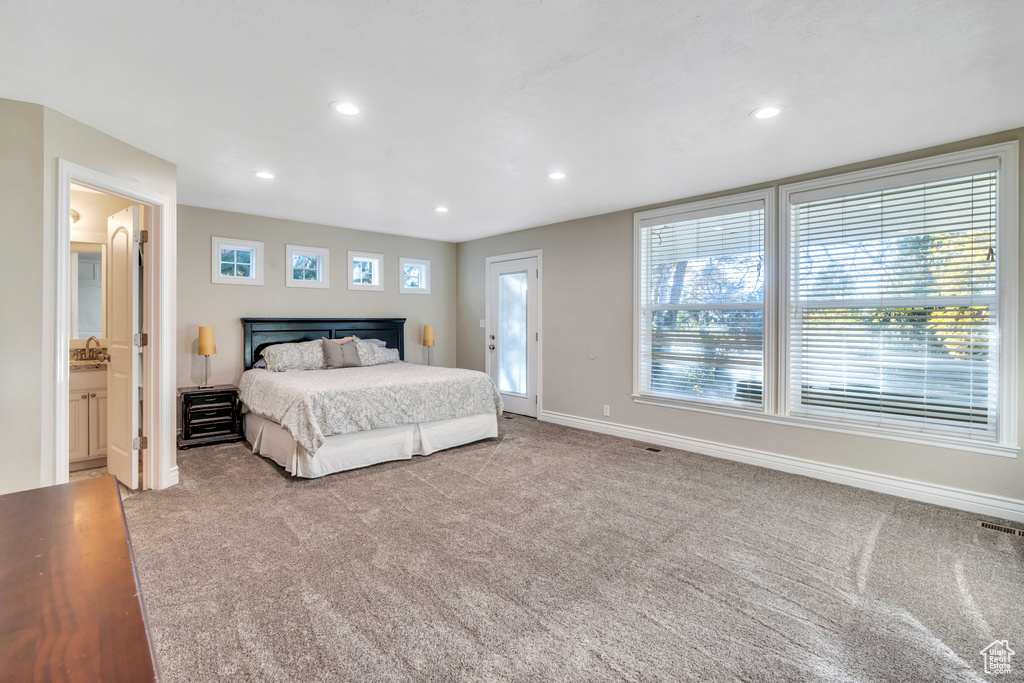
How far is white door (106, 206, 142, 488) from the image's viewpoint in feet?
11.3

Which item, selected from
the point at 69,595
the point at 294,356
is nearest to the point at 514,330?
the point at 294,356

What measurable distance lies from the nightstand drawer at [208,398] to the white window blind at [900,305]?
5.28m

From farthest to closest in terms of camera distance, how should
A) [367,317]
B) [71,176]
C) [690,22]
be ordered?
[367,317], [71,176], [690,22]

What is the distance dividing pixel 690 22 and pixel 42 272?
3.51 metres

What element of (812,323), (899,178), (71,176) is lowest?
(812,323)

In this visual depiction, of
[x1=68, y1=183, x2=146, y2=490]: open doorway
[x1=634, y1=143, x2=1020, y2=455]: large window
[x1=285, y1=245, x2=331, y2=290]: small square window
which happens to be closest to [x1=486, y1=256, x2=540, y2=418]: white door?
[x1=634, y1=143, x2=1020, y2=455]: large window

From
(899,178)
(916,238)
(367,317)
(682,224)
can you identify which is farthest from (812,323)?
(367,317)

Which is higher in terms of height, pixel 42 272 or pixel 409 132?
pixel 409 132

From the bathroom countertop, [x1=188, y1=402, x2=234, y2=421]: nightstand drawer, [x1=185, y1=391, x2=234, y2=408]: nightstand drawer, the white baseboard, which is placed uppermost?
the bathroom countertop

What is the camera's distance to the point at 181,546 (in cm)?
259

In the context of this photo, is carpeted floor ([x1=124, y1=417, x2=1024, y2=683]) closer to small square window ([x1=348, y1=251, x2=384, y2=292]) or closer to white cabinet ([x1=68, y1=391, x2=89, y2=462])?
white cabinet ([x1=68, y1=391, x2=89, y2=462])

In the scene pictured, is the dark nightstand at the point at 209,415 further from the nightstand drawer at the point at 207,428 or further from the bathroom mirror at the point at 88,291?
the bathroom mirror at the point at 88,291

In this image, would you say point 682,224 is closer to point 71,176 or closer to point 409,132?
point 409,132

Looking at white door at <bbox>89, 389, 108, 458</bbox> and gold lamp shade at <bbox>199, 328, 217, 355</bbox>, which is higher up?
gold lamp shade at <bbox>199, 328, 217, 355</bbox>
